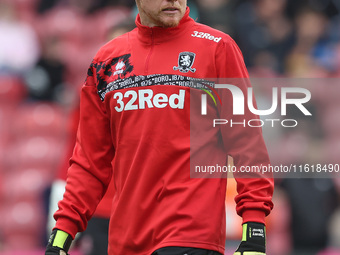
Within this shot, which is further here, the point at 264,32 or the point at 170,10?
the point at 264,32

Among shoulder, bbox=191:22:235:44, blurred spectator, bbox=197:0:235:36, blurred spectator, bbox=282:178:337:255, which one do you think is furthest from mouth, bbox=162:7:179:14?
blurred spectator, bbox=197:0:235:36

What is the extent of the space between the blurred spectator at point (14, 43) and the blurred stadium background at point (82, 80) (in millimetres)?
13

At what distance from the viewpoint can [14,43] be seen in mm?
9961

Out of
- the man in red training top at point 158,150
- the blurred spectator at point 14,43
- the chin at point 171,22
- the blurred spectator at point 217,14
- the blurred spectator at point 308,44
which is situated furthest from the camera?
the blurred spectator at point 217,14

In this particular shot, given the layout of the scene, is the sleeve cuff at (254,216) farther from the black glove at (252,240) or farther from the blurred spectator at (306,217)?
the blurred spectator at (306,217)

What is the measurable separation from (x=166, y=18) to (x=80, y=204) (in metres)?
1.08

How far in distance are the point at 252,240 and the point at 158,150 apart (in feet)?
2.16

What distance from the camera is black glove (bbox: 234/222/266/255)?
359 centimetres

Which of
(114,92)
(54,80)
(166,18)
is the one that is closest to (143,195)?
(114,92)

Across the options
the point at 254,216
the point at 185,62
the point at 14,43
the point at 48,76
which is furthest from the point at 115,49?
the point at 14,43

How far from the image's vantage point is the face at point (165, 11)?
4039 mm

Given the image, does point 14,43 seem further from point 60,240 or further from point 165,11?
point 60,240

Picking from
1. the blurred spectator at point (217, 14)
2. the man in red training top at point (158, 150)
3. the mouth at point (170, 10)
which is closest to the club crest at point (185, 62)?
the man in red training top at point (158, 150)

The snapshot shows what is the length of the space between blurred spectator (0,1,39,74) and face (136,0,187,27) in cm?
599
